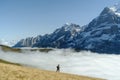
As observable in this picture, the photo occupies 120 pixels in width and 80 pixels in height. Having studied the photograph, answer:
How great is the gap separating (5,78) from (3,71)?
6593 millimetres

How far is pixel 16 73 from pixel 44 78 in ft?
16.6

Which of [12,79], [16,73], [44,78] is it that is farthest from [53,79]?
[12,79]

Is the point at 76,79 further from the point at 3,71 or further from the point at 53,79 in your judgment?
the point at 3,71

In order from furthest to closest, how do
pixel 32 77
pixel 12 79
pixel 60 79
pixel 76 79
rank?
pixel 76 79, pixel 60 79, pixel 32 77, pixel 12 79

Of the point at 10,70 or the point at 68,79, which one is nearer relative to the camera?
the point at 10,70

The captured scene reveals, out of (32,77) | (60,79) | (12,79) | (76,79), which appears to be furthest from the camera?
(76,79)

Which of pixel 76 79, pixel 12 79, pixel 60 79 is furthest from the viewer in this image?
pixel 76 79

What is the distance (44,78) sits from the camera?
193 ft

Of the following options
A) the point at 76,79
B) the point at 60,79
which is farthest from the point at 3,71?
the point at 76,79

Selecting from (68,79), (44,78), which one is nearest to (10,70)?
(44,78)

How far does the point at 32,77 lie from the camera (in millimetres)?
56625

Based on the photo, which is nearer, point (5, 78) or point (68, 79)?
point (5, 78)

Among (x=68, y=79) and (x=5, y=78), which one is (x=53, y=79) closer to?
(x=68, y=79)

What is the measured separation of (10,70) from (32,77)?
4601mm
